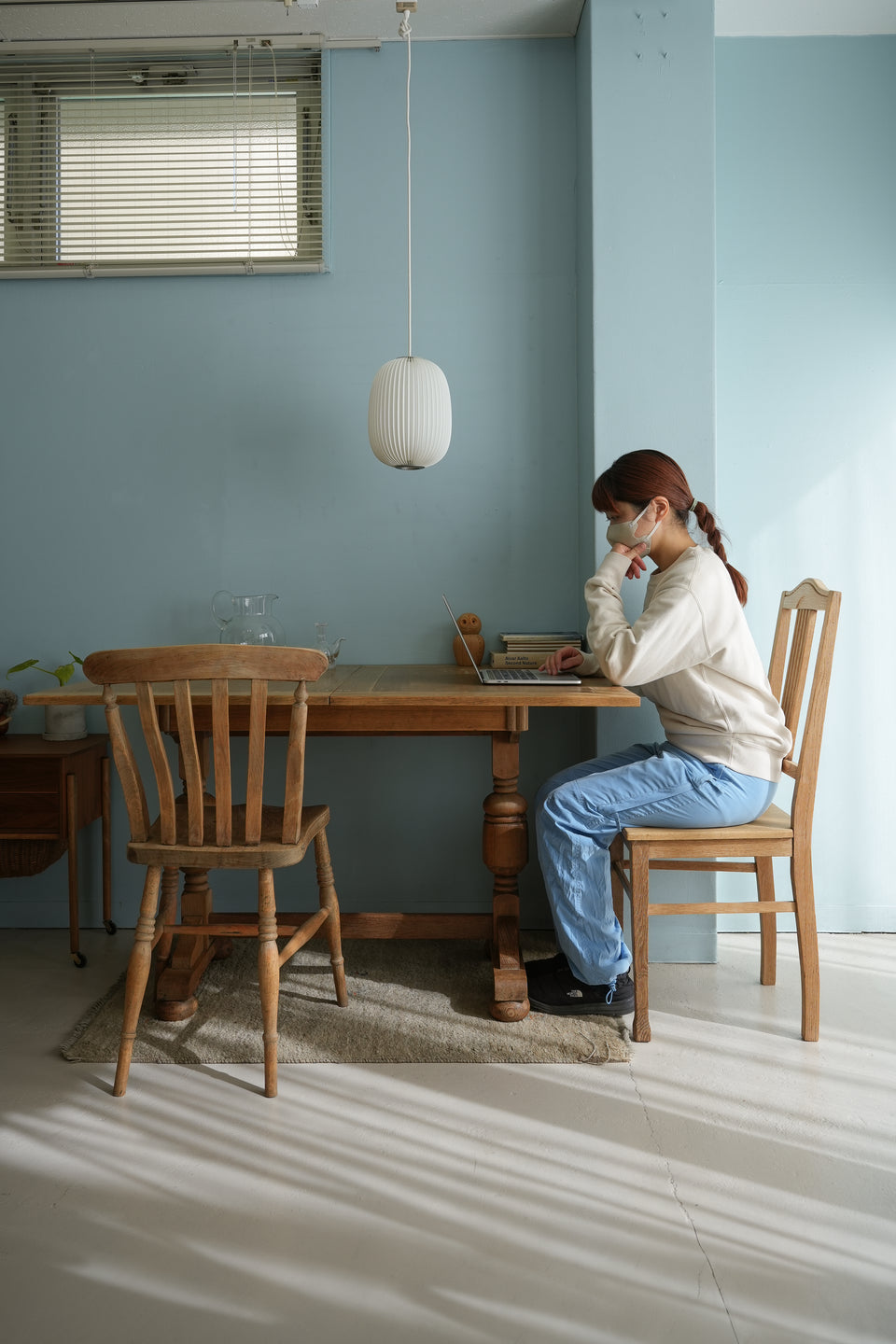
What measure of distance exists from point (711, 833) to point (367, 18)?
8.19 feet

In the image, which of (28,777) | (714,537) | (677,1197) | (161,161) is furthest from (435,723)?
(161,161)

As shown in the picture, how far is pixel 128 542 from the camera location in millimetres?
2916

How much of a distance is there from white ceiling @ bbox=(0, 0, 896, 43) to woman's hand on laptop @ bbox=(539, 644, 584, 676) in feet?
5.95

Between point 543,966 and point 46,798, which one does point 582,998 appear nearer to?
point 543,966

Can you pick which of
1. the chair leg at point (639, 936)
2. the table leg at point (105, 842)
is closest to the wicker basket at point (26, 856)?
the table leg at point (105, 842)

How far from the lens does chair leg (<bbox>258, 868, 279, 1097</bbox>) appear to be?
1866 mm

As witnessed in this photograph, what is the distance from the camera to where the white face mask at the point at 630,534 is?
227 centimetres

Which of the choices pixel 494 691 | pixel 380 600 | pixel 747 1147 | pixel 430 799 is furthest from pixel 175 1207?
pixel 380 600

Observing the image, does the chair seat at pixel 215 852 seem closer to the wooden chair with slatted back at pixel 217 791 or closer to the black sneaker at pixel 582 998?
the wooden chair with slatted back at pixel 217 791

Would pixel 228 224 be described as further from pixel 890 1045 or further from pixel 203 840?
pixel 890 1045

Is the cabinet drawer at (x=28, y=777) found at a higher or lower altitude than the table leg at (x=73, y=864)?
higher

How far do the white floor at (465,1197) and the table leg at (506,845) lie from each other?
13.6 inches

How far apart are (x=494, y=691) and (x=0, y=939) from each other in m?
1.77

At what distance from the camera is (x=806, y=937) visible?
214 centimetres
